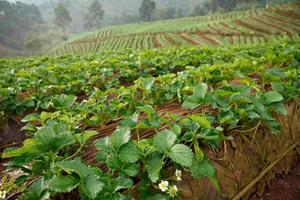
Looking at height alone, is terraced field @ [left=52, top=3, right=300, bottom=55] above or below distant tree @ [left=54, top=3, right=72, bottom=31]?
above

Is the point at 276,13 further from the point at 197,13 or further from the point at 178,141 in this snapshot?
the point at 197,13

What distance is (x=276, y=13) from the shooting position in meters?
38.7

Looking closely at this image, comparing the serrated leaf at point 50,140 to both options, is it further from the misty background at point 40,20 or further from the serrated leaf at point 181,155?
the misty background at point 40,20

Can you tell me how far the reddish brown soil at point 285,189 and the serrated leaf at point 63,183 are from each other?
5.95ft

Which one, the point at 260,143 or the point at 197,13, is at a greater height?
the point at 260,143

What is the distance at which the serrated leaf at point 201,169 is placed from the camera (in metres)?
1.92

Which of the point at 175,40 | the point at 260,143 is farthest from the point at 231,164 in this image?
the point at 175,40

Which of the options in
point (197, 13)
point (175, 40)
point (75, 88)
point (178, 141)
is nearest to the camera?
point (178, 141)

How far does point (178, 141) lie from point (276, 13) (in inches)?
1630

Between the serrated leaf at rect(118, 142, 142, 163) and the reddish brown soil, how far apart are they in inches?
58.3

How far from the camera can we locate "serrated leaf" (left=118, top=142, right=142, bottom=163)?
5.90ft

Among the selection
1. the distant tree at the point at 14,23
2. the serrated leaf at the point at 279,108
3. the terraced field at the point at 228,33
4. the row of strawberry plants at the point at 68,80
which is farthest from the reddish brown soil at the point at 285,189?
the distant tree at the point at 14,23

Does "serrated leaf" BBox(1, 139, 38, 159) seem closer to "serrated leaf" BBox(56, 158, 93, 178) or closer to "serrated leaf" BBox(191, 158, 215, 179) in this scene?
"serrated leaf" BBox(56, 158, 93, 178)

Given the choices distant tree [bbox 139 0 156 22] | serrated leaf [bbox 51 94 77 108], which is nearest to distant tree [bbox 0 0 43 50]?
distant tree [bbox 139 0 156 22]
